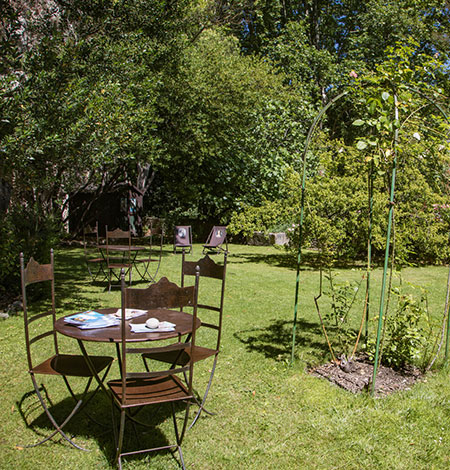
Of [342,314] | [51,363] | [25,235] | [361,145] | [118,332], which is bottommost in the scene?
[51,363]

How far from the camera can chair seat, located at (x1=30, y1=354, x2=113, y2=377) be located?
10.6 feet

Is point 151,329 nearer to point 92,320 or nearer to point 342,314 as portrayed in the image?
point 92,320

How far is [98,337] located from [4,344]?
3085mm

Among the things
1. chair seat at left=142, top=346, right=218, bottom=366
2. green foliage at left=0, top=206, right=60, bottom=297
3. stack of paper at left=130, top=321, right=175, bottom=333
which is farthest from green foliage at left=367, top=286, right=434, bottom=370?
green foliage at left=0, top=206, right=60, bottom=297

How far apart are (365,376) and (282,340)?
1.31 meters

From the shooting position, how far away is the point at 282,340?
18.0ft

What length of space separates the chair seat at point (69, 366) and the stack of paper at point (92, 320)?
367 millimetres

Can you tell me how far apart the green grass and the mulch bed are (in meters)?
0.12

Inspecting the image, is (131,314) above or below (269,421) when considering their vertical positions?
above

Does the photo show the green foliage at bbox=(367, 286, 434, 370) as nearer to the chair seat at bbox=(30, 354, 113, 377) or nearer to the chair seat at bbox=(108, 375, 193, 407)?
the chair seat at bbox=(108, 375, 193, 407)

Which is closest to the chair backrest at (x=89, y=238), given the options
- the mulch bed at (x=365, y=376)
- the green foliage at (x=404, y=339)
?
the mulch bed at (x=365, y=376)

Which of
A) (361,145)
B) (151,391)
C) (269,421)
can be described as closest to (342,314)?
(269,421)

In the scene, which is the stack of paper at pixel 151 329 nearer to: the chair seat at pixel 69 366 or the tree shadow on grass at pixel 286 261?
the chair seat at pixel 69 366

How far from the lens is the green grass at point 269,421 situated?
304 centimetres
